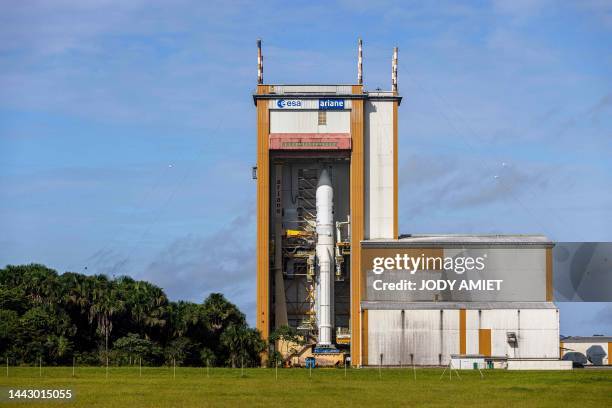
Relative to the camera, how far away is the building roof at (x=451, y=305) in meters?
117

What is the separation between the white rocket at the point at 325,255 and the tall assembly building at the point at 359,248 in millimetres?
94

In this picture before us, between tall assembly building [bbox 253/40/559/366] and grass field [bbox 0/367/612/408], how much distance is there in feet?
39.4

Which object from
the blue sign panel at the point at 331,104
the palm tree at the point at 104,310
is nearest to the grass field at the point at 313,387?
the palm tree at the point at 104,310

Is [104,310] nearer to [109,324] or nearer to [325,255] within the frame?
[109,324]

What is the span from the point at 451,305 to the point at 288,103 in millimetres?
24120

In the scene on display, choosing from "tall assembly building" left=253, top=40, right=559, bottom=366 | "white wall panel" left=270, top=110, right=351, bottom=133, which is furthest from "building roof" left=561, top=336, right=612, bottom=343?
"white wall panel" left=270, top=110, right=351, bottom=133

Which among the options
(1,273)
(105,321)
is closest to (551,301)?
(105,321)

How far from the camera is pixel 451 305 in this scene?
11694cm

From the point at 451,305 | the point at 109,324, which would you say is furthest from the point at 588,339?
the point at 109,324

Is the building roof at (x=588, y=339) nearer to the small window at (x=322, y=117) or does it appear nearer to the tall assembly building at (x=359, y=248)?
the tall assembly building at (x=359, y=248)

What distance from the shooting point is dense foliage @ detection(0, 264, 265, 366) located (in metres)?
108

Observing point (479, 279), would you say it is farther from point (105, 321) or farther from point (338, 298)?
point (105, 321)

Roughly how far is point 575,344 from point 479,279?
20068mm

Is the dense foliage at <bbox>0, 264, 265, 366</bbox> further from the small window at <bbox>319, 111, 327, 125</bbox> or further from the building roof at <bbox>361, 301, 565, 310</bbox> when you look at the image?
the small window at <bbox>319, 111, 327, 125</bbox>
